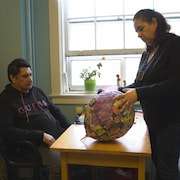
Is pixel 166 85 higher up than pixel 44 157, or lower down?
higher up

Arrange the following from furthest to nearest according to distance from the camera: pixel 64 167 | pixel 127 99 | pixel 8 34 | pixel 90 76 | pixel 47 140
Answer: pixel 90 76 < pixel 8 34 < pixel 47 140 < pixel 64 167 < pixel 127 99

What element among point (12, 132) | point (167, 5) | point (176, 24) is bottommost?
point (12, 132)

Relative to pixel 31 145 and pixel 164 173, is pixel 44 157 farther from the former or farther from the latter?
pixel 164 173

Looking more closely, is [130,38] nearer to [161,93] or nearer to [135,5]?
[135,5]

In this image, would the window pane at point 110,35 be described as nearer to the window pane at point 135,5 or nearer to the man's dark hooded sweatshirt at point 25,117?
the window pane at point 135,5

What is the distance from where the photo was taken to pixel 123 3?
9.41ft

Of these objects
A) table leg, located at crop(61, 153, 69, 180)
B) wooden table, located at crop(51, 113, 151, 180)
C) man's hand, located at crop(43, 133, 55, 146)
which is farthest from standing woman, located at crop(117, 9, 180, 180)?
man's hand, located at crop(43, 133, 55, 146)

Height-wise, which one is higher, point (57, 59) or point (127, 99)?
point (57, 59)

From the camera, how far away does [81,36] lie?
118 inches

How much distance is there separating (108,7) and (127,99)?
151 cm

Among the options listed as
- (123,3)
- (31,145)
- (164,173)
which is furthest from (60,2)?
(164,173)

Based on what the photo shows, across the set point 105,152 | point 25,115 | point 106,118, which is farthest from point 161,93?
point 25,115

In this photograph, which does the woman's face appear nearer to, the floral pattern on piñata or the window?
the floral pattern on piñata

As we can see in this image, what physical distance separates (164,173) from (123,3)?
1.69 meters
